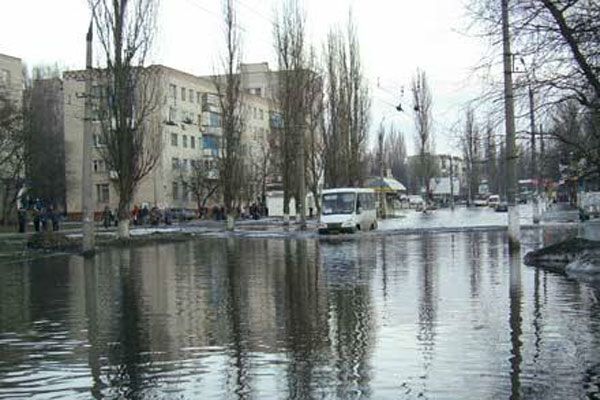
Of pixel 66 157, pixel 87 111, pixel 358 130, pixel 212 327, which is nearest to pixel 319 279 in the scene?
pixel 212 327

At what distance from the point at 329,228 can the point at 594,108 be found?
83.4 ft

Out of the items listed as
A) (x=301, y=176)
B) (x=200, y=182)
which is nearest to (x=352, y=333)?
(x=301, y=176)

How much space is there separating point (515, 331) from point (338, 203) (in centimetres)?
3249

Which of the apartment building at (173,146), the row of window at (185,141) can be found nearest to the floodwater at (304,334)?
the apartment building at (173,146)

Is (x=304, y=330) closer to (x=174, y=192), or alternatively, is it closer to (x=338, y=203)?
(x=338, y=203)

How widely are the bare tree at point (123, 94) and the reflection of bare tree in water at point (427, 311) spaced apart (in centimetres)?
1696

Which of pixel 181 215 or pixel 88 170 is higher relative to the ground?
pixel 88 170

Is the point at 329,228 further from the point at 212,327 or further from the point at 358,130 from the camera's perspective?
the point at 212,327

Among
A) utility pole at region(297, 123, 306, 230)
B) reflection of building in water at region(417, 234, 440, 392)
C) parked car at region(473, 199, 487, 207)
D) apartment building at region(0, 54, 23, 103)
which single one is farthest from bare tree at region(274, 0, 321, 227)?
parked car at region(473, 199, 487, 207)

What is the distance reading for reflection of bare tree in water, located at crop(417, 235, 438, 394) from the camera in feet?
27.7

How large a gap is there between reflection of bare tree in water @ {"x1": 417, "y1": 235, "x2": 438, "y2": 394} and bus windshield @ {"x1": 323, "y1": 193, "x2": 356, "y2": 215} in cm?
1981

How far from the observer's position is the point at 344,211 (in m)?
41.8

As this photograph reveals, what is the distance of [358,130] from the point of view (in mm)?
53594

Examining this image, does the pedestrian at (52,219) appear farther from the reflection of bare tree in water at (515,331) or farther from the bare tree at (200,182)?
the reflection of bare tree in water at (515,331)
